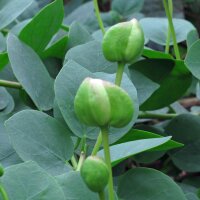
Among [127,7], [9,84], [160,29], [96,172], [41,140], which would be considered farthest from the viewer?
[127,7]

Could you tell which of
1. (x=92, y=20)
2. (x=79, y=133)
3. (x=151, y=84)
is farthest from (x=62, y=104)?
(x=92, y=20)

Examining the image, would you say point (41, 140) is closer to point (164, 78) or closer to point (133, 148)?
point (133, 148)

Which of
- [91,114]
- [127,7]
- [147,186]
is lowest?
[127,7]

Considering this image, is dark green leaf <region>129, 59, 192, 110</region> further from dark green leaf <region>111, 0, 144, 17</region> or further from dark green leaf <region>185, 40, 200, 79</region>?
dark green leaf <region>111, 0, 144, 17</region>

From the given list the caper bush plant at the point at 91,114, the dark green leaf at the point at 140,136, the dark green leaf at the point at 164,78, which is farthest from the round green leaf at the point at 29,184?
the dark green leaf at the point at 164,78

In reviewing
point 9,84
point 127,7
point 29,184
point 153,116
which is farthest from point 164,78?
point 127,7

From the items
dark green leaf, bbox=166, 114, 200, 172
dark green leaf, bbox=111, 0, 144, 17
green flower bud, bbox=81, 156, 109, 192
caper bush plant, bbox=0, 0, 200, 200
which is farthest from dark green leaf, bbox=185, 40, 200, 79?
dark green leaf, bbox=111, 0, 144, 17

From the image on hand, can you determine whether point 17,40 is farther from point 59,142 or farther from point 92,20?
point 92,20
